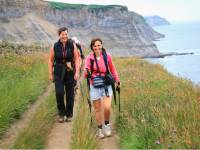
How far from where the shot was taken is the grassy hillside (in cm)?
1032

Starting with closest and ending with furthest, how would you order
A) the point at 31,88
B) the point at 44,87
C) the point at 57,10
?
the point at 31,88 → the point at 44,87 → the point at 57,10

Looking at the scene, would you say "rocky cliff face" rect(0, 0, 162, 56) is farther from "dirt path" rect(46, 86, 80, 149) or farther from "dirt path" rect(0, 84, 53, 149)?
"dirt path" rect(46, 86, 80, 149)

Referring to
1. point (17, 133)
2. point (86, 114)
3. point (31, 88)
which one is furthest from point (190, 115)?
point (31, 88)

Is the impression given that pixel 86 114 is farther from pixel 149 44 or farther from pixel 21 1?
pixel 149 44

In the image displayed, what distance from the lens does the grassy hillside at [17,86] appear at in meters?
10.3

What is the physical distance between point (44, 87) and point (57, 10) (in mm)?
99715

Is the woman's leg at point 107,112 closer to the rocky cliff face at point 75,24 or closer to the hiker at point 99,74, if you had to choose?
the hiker at point 99,74

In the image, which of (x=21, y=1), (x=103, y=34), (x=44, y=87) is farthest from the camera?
(x=103, y=34)

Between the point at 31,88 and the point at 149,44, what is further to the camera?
the point at 149,44

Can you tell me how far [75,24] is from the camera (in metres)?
119

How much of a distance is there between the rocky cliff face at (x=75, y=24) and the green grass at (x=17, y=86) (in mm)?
66178

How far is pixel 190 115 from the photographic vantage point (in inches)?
331

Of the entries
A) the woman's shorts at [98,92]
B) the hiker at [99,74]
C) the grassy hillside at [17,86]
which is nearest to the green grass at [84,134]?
the hiker at [99,74]

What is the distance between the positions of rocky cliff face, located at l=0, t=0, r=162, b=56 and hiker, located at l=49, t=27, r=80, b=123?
74.4 meters
